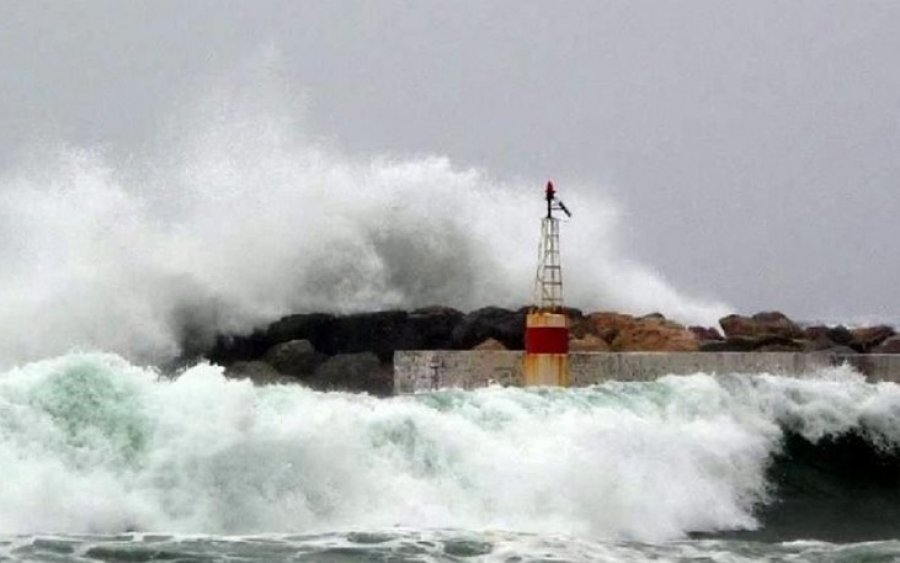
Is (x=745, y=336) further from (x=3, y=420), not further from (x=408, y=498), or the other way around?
(x=3, y=420)

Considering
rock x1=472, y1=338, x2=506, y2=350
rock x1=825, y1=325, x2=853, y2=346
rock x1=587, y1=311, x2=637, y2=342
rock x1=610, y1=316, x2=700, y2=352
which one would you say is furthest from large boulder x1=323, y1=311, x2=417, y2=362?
rock x1=825, y1=325, x2=853, y2=346

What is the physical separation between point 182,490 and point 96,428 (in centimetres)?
73

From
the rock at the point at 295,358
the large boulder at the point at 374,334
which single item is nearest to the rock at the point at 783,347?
the large boulder at the point at 374,334

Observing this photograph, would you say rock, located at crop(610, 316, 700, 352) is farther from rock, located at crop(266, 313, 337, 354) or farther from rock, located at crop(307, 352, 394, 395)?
rock, located at crop(266, 313, 337, 354)

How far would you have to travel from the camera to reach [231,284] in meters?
18.2

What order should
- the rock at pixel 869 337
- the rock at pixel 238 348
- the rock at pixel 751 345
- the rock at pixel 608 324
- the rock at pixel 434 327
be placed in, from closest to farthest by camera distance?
the rock at pixel 751 345
the rock at pixel 608 324
the rock at pixel 434 327
the rock at pixel 869 337
the rock at pixel 238 348

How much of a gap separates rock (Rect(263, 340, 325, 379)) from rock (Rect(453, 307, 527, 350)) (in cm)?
145

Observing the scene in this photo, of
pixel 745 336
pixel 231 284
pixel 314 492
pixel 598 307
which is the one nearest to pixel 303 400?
pixel 314 492

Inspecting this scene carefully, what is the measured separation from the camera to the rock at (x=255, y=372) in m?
15.1

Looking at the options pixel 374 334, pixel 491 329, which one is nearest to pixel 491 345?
pixel 491 329

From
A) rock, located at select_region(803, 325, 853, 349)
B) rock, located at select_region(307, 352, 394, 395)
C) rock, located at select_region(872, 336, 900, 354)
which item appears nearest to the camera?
rock, located at select_region(307, 352, 394, 395)

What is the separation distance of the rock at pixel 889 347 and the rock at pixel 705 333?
63.2 inches

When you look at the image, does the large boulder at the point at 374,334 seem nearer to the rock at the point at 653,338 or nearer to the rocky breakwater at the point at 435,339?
the rocky breakwater at the point at 435,339

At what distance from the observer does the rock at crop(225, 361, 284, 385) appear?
1512cm
